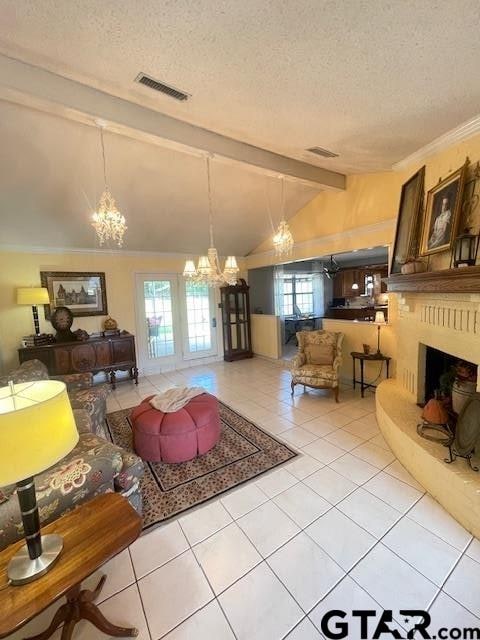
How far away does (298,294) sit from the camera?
324 inches

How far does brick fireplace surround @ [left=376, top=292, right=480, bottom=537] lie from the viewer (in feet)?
6.05

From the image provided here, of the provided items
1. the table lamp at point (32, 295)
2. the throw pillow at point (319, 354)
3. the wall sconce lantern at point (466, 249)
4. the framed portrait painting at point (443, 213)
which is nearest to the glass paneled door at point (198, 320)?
the table lamp at point (32, 295)

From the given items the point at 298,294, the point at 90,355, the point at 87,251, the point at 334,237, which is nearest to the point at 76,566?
the point at 90,355

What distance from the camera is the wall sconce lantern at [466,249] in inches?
83.8

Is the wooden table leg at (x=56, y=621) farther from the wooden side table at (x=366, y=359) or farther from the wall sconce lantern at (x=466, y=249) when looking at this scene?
the wooden side table at (x=366, y=359)

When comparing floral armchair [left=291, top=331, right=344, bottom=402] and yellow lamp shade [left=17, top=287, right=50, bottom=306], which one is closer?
floral armchair [left=291, top=331, right=344, bottom=402]

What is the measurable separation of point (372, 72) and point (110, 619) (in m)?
3.40

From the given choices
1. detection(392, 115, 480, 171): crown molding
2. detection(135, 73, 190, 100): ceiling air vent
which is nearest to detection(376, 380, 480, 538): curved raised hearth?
detection(392, 115, 480, 171): crown molding

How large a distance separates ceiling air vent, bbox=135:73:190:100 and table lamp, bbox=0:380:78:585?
206cm

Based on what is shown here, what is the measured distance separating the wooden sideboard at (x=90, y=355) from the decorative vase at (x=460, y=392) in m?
4.71

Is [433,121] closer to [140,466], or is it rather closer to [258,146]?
[258,146]

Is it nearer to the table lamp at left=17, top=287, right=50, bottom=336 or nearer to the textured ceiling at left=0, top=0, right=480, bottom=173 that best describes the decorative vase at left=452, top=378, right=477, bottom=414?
the textured ceiling at left=0, top=0, right=480, bottom=173

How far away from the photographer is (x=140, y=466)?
1843mm

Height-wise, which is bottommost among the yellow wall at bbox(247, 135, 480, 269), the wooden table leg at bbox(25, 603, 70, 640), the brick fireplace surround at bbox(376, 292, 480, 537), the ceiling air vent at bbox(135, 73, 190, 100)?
the wooden table leg at bbox(25, 603, 70, 640)
